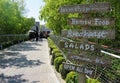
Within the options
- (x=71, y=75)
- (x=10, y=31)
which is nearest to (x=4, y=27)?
(x=10, y=31)

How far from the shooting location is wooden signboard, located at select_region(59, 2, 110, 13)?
277 inches

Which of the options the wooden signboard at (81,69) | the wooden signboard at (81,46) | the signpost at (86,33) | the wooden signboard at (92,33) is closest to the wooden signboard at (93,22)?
the signpost at (86,33)

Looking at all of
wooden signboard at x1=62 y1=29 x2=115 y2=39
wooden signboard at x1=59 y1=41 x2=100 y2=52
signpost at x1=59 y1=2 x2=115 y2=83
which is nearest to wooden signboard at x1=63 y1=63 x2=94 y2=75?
signpost at x1=59 y1=2 x2=115 y2=83

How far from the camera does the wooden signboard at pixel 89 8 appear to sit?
7023 mm

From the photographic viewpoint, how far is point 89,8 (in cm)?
738

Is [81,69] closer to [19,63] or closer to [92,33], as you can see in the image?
[92,33]

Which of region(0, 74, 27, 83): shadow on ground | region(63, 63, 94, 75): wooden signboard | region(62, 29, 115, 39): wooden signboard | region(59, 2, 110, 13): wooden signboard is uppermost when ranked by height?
region(59, 2, 110, 13): wooden signboard

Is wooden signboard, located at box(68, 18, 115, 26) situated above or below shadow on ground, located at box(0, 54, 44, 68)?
above

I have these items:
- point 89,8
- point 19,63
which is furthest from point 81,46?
point 19,63

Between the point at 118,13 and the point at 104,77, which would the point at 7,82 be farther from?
the point at 118,13

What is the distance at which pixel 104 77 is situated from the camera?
8.09 metres

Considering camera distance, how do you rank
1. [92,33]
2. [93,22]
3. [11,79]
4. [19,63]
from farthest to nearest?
[19,63] < [11,79] < [92,33] < [93,22]

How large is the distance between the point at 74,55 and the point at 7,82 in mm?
5508

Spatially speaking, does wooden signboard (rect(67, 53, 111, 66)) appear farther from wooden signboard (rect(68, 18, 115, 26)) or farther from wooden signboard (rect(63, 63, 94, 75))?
wooden signboard (rect(68, 18, 115, 26))
